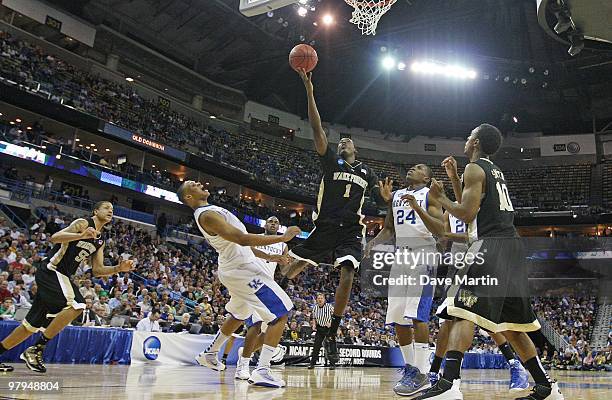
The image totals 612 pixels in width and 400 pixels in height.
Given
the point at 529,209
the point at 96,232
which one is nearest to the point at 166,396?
the point at 96,232

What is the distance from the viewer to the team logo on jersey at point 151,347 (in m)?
10.1

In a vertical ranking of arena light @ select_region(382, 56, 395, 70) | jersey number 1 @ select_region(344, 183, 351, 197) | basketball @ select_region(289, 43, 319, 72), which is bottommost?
jersey number 1 @ select_region(344, 183, 351, 197)

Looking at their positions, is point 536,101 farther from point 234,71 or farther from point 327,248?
point 327,248

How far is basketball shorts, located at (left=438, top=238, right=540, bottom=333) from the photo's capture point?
341cm

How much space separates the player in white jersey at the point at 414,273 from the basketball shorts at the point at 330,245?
258 mm

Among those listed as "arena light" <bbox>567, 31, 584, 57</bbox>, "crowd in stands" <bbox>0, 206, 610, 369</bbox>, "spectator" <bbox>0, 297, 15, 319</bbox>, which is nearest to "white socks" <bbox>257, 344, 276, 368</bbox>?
"crowd in stands" <bbox>0, 206, 610, 369</bbox>

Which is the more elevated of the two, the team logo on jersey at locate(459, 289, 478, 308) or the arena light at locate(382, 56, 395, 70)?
the arena light at locate(382, 56, 395, 70)

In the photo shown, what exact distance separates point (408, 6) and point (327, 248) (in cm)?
1862

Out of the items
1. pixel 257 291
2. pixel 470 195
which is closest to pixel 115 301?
pixel 257 291

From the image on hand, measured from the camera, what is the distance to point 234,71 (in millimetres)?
31078

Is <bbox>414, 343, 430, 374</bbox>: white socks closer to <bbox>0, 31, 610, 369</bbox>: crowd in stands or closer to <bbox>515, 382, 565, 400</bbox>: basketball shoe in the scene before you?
<bbox>515, 382, 565, 400</bbox>: basketball shoe

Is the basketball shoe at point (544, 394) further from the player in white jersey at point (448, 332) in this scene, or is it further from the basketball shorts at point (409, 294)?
the basketball shorts at point (409, 294)

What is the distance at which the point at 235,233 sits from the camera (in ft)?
14.6

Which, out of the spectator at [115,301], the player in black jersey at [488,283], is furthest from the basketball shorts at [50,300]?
the spectator at [115,301]
